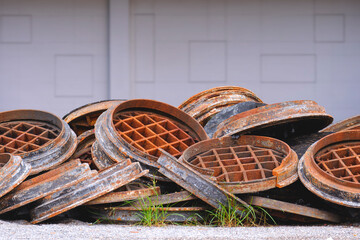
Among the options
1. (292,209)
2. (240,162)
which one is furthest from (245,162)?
(292,209)

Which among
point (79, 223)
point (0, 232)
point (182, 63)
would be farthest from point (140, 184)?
point (182, 63)

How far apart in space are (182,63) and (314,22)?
2.22m

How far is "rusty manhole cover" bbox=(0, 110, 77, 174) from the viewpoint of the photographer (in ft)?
14.9

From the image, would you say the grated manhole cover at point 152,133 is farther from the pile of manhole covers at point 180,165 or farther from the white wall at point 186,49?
the white wall at point 186,49

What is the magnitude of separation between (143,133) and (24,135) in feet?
3.87

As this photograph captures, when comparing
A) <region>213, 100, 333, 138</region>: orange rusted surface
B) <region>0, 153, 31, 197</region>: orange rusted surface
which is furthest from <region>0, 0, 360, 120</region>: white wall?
<region>0, 153, 31, 197</region>: orange rusted surface

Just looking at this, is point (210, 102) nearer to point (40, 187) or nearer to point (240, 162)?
point (240, 162)

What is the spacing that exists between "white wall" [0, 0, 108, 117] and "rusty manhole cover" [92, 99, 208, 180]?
2.91 metres

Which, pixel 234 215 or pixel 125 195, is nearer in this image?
pixel 234 215

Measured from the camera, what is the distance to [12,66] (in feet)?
26.4

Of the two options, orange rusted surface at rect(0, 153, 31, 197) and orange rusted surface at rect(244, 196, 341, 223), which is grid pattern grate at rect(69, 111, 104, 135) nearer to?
orange rusted surface at rect(0, 153, 31, 197)

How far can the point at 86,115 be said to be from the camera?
5.66 meters

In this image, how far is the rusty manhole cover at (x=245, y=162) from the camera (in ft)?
12.8

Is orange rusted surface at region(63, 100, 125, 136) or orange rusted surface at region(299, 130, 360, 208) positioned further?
orange rusted surface at region(63, 100, 125, 136)
